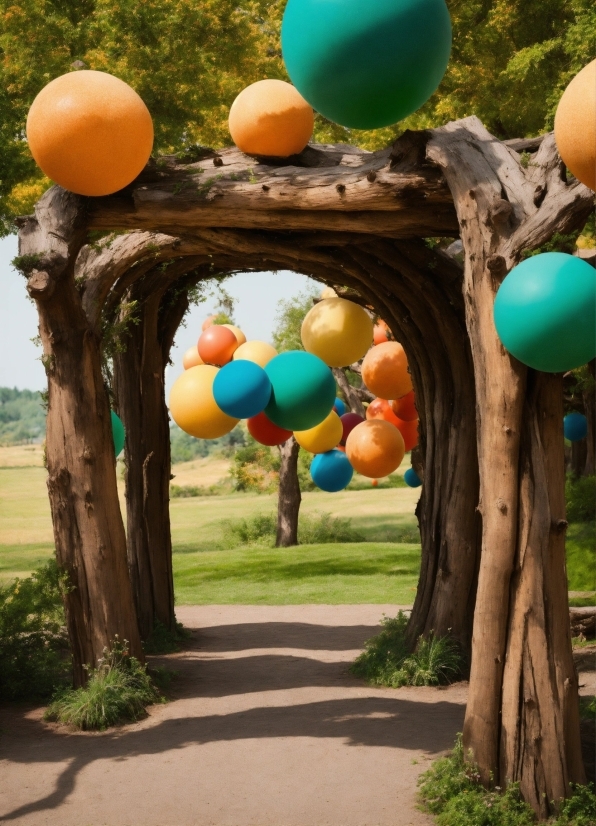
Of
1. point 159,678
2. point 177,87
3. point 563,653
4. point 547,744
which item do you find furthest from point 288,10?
point 177,87

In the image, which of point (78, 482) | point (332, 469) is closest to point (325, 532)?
point (332, 469)

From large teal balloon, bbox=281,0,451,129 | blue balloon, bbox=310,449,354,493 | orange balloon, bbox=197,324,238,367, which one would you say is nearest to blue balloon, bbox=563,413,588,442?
blue balloon, bbox=310,449,354,493

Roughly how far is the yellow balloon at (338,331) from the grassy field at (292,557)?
9.51 feet

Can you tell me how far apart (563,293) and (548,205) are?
76 cm

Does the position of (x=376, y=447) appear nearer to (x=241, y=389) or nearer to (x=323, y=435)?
(x=323, y=435)

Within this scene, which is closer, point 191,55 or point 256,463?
point 191,55

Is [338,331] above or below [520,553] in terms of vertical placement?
above

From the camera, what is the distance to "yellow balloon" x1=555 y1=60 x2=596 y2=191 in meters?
3.95

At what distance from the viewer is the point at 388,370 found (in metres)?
9.82

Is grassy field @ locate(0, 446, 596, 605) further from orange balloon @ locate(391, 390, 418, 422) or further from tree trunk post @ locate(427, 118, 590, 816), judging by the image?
tree trunk post @ locate(427, 118, 590, 816)

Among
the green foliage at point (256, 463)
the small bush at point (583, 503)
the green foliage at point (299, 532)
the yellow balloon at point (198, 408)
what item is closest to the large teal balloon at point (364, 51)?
the yellow balloon at point (198, 408)

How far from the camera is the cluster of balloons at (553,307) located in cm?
436

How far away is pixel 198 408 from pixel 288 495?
9952 millimetres

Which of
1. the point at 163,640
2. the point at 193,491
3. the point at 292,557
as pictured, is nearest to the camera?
the point at 163,640
